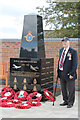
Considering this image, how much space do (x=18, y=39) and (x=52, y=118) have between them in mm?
4724

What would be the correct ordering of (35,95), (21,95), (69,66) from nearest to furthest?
(69,66)
(35,95)
(21,95)

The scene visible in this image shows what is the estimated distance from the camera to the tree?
12.5 meters

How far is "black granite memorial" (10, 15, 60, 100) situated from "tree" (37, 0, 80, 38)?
5.93 meters

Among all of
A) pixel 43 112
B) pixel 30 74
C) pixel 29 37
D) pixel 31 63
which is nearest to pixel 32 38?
pixel 29 37

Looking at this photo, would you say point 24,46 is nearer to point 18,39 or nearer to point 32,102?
point 32,102

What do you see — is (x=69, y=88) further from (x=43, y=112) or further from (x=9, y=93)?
(x=9, y=93)

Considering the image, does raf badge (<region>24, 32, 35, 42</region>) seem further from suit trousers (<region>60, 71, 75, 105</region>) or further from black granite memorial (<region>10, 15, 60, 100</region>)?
suit trousers (<region>60, 71, 75, 105</region>)

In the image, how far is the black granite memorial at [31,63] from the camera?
21.0 feet

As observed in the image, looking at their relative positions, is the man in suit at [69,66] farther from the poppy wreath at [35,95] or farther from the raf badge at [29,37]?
Result: the raf badge at [29,37]

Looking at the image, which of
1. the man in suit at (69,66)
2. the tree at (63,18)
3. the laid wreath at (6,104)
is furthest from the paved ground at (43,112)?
the tree at (63,18)

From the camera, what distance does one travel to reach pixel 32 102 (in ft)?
19.5

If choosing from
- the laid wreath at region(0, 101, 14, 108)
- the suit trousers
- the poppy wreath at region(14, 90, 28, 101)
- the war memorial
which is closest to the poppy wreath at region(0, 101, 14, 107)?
the laid wreath at region(0, 101, 14, 108)

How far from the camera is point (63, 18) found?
1293cm

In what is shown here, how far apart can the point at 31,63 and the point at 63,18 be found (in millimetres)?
7103
